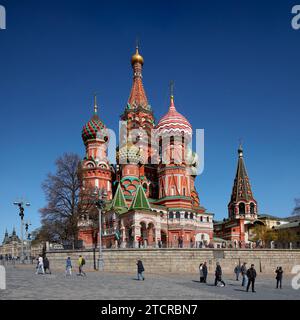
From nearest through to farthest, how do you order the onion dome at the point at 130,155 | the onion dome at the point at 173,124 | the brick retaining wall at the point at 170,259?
the brick retaining wall at the point at 170,259, the onion dome at the point at 130,155, the onion dome at the point at 173,124

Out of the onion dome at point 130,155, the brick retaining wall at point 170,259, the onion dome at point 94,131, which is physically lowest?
the brick retaining wall at point 170,259

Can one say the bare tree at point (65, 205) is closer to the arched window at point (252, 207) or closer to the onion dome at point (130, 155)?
the onion dome at point (130, 155)

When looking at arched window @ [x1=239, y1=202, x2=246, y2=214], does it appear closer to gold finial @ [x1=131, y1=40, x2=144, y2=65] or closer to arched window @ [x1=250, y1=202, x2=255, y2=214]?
arched window @ [x1=250, y1=202, x2=255, y2=214]

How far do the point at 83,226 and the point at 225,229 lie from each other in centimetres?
3288

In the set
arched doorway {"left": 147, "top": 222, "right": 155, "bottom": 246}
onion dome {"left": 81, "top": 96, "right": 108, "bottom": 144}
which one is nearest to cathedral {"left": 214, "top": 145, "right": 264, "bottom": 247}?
arched doorway {"left": 147, "top": 222, "right": 155, "bottom": 246}

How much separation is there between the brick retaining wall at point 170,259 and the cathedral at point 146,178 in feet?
42.9

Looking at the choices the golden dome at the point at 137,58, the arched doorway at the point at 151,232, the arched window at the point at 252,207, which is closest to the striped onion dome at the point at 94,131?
the golden dome at the point at 137,58

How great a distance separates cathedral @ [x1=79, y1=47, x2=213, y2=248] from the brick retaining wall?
1309cm

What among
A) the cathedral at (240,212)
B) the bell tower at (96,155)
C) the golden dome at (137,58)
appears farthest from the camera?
the golden dome at (137,58)

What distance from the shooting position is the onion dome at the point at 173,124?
6056cm

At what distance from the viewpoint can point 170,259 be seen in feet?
105
